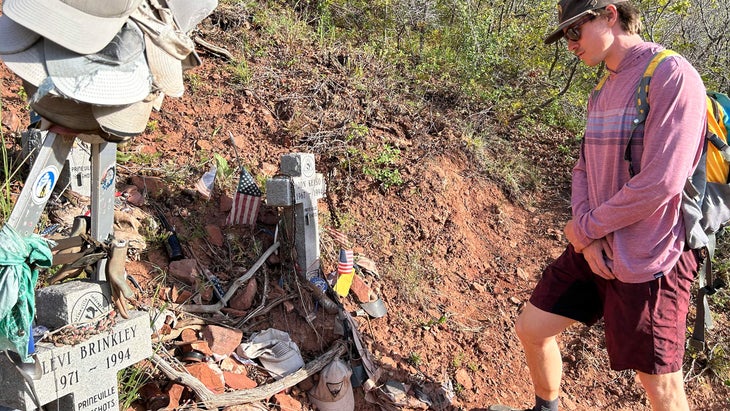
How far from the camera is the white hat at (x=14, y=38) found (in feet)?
6.19

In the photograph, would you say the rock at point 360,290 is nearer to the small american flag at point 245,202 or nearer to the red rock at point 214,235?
the small american flag at point 245,202

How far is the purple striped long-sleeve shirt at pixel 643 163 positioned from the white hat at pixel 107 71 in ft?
6.15

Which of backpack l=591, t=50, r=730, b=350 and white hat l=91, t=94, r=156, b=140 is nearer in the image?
white hat l=91, t=94, r=156, b=140

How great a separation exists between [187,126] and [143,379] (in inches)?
91.0

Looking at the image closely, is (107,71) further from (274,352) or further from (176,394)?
(274,352)

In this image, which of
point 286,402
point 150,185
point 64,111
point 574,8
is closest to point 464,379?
point 286,402

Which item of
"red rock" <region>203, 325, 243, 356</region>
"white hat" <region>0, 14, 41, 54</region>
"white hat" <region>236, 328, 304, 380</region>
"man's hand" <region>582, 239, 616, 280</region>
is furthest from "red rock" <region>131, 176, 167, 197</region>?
"man's hand" <region>582, 239, 616, 280</region>

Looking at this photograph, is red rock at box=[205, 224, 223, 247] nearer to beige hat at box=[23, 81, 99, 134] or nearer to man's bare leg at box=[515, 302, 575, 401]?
beige hat at box=[23, 81, 99, 134]

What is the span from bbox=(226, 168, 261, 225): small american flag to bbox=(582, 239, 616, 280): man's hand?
2227 millimetres

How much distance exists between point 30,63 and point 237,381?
6.44 ft

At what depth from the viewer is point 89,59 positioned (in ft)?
6.39

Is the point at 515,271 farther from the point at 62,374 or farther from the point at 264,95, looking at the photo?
the point at 62,374

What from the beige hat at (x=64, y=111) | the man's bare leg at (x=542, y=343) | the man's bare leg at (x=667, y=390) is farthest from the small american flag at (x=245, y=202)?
the man's bare leg at (x=667, y=390)

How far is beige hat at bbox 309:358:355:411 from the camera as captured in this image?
3355mm
